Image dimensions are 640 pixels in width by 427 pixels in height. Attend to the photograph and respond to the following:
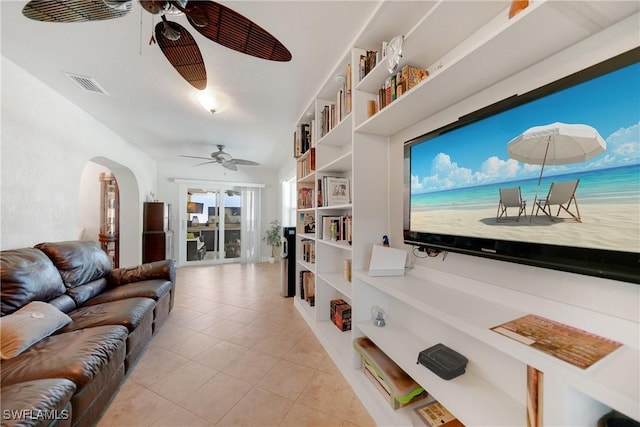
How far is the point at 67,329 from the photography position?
1571 mm

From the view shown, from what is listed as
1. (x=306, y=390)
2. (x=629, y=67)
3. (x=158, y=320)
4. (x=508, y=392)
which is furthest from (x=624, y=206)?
(x=158, y=320)

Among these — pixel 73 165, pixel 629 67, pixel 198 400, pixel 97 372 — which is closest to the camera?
pixel 629 67

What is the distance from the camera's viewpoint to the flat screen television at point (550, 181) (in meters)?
0.69

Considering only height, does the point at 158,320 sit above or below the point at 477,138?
below

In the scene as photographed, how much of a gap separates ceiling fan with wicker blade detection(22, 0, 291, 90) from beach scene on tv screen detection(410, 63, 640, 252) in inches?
43.1

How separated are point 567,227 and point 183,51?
1.90 metres

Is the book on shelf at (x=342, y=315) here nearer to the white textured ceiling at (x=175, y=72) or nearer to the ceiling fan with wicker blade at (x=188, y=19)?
the ceiling fan with wicker blade at (x=188, y=19)

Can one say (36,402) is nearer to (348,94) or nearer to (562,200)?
(562,200)

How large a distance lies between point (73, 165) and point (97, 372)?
8.38ft

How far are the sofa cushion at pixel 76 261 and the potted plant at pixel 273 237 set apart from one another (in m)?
3.41

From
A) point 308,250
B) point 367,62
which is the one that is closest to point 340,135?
point 367,62

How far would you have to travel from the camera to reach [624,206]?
2.26 ft

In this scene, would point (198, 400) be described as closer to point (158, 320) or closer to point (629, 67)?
point (158, 320)

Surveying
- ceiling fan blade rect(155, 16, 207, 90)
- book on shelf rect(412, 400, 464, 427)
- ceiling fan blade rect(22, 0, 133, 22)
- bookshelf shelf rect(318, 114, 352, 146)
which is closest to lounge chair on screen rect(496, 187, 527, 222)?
book on shelf rect(412, 400, 464, 427)
